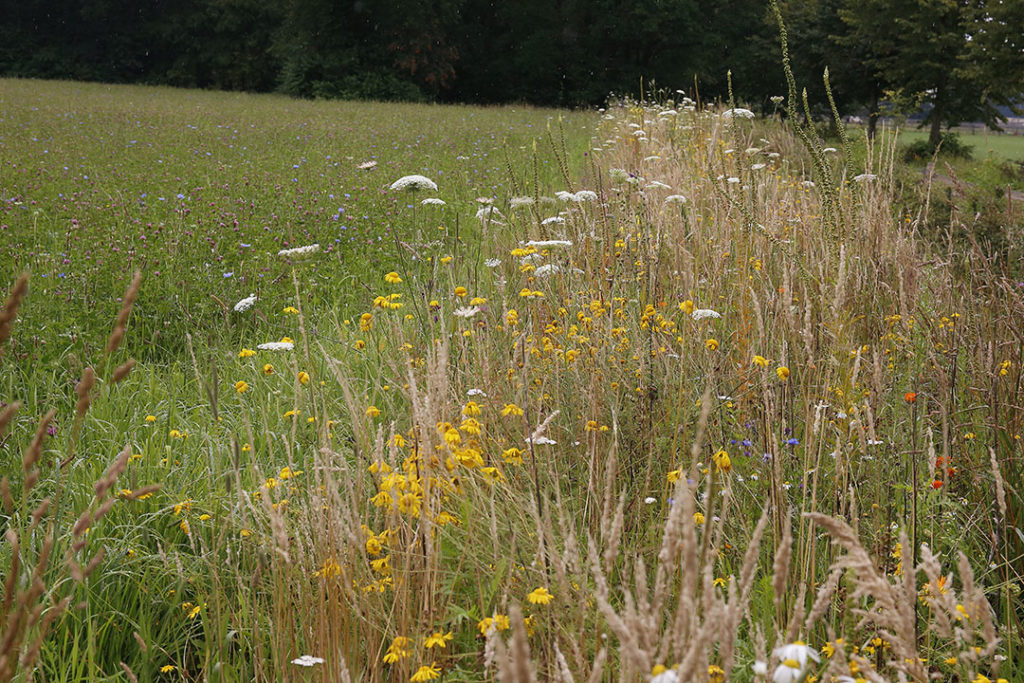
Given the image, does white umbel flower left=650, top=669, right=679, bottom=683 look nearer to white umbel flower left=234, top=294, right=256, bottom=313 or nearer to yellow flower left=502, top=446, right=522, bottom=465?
yellow flower left=502, top=446, right=522, bottom=465

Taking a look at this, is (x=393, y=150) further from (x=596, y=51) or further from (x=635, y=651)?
(x=596, y=51)

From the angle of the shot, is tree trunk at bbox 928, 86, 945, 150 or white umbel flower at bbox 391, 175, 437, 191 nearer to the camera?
white umbel flower at bbox 391, 175, 437, 191

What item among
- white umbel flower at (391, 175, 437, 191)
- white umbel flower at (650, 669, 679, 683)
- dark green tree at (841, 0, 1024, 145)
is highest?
dark green tree at (841, 0, 1024, 145)

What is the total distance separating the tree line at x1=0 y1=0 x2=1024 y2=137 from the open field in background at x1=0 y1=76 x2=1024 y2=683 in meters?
24.0

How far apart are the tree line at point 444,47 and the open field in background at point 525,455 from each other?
24.0 m

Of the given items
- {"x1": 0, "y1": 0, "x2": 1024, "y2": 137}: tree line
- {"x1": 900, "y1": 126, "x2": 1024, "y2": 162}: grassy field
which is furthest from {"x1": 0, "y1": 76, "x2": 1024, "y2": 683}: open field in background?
{"x1": 0, "y1": 0, "x2": 1024, "y2": 137}: tree line

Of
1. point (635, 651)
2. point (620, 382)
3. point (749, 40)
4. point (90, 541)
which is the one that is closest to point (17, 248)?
point (90, 541)

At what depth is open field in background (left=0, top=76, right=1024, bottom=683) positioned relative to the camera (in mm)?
1228

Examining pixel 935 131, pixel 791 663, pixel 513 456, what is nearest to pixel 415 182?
pixel 513 456

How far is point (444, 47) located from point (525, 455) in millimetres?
30703

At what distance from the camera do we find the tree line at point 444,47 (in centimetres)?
2942

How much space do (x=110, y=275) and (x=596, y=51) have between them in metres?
32.1

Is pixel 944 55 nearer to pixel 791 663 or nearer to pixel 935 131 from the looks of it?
pixel 935 131

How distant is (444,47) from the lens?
3066 centimetres
